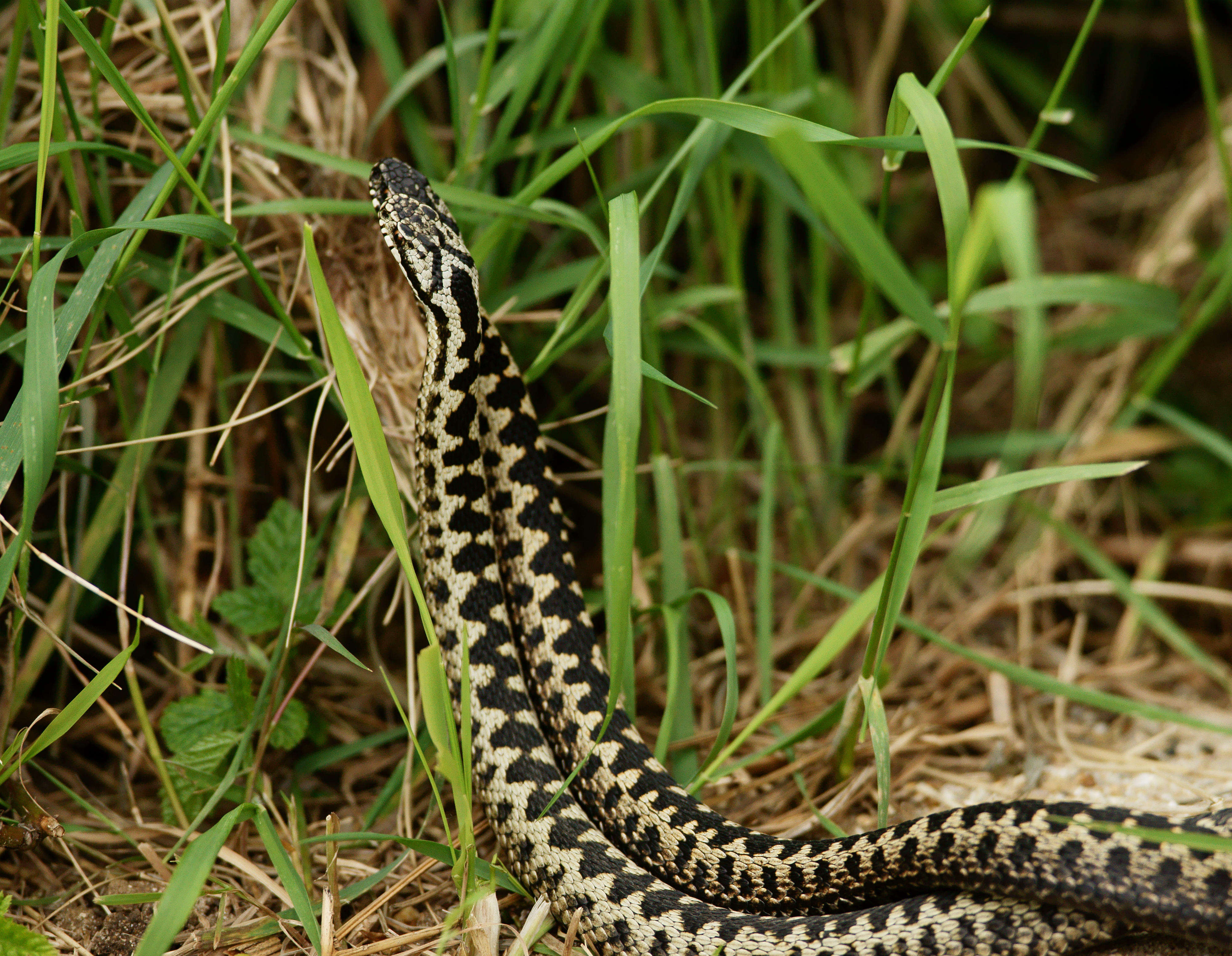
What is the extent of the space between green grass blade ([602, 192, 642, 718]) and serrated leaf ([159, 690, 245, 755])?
4.99 feet

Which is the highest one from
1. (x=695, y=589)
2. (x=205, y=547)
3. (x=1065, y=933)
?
(x=205, y=547)

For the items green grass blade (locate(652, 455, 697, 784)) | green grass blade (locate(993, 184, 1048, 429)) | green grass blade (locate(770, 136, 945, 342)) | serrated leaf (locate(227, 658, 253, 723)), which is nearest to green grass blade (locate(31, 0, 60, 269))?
serrated leaf (locate(227, 658, 253, 723))

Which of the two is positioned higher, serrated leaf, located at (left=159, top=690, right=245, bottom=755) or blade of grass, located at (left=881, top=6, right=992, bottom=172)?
blade of grass, located at (left=881, top=6, right=992, bottom=172)

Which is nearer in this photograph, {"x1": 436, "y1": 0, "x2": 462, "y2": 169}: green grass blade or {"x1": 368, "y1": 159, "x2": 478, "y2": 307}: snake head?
{"x1": 368, "y1": 159, "x2": 478, "y2": 307}: snake head

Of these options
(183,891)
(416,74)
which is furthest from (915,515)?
(416,74)

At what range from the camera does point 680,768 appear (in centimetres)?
378

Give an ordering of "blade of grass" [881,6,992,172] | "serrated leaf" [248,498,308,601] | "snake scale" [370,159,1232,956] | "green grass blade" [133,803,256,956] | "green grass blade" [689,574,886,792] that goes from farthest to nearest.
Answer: "serrated leaf" [248,498,308,601] < "green grass blade" [689,574,886,792] < "blade of grass" [881,6,992,172] < "snake scale" [370,159,1232,956] < "green grass blade" [133,803,256,956]

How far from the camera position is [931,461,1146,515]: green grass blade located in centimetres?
299

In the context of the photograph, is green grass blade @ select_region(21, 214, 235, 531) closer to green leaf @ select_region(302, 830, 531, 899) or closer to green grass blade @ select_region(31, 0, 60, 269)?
green grass blade @ select_region(31, 0, 60, 269)

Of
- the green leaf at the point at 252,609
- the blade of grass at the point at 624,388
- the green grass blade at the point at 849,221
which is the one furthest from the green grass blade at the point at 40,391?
the green grass blade at the point at 849,221

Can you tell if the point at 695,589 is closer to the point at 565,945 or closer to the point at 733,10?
the point at 565,945

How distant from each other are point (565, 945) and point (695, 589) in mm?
1364

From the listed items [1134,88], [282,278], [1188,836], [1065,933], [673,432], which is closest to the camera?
[1188,836]

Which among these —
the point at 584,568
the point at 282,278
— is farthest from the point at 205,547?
the point at 584,568
